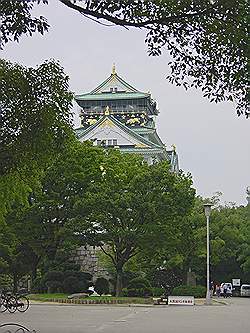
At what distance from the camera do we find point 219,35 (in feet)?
24.5

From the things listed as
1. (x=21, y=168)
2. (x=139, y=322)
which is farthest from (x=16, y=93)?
(x=139, y=322)

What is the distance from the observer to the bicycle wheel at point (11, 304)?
77.5ft

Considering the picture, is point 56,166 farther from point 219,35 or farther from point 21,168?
point 219,35

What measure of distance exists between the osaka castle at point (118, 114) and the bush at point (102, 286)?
729 inches

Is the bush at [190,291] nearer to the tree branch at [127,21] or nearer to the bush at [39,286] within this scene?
the bush at [39,286]

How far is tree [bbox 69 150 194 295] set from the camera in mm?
33281

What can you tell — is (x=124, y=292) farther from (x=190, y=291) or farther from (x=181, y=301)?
(x=181, y=301)

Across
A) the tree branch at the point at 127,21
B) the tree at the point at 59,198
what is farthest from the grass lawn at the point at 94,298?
the tree branch at the point at 127,21

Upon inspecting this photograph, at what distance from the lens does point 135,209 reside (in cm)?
3328

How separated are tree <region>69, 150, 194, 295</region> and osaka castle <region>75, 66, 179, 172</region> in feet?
72.0

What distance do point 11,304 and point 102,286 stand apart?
16216 millimetres

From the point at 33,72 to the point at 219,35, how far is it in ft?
17.6

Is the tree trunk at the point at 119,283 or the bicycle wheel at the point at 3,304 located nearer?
the bicycle wheel at the point at 3,304

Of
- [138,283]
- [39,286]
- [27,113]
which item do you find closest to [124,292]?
[138,283]
